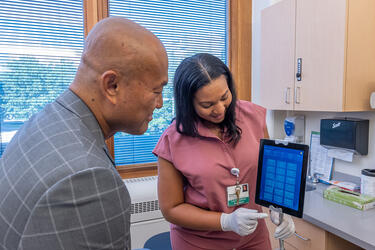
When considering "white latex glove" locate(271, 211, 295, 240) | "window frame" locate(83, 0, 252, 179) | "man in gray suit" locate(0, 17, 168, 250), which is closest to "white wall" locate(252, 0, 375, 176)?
"window frame" locate(83, 0, 252, 179)

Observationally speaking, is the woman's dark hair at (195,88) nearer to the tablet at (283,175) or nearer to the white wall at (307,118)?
the tablet at (283,175)

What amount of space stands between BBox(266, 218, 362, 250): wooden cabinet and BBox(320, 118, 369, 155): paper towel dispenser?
0.59 meters

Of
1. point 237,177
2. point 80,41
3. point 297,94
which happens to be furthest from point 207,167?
point 80,41

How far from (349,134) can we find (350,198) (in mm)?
421

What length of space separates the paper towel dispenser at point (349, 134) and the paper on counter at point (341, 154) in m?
0.07

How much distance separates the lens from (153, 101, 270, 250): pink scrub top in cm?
110

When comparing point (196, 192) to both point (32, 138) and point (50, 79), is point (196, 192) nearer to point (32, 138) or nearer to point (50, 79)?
point (32, 138)

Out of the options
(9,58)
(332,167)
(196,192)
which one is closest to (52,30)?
(9,58)

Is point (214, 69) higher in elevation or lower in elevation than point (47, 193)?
higher

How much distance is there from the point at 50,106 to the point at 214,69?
0.68 metres

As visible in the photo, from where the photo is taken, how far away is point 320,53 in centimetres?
171

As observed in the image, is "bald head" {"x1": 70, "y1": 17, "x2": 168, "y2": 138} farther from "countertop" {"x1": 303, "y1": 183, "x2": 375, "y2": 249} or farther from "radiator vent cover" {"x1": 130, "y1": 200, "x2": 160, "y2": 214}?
"radiator vent cover" {"x1": 130, "y1": 200, "x2": 160, "y2": 214}

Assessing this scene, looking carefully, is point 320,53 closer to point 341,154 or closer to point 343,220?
point 341,154

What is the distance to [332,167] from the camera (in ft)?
6.57
